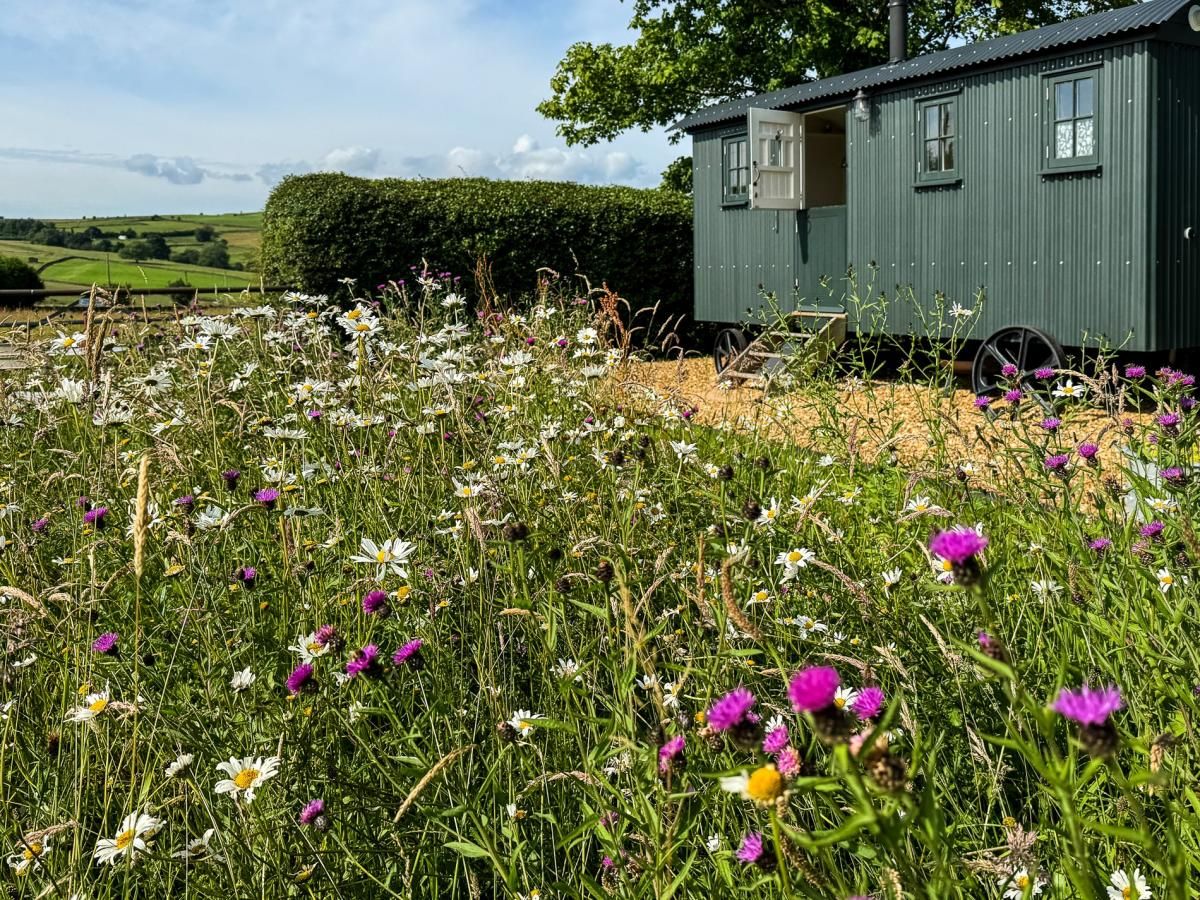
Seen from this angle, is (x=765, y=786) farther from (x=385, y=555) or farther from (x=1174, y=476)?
(x=1174, y=476)

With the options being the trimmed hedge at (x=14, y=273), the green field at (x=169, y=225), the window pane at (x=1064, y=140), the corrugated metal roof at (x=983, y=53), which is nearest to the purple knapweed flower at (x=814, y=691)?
the corrugated metal roof at (x=983, y=53)

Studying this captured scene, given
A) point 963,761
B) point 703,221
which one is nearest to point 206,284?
point 703,221

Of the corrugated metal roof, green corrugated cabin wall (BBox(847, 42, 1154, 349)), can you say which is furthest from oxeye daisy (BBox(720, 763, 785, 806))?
the corrugated metal roof

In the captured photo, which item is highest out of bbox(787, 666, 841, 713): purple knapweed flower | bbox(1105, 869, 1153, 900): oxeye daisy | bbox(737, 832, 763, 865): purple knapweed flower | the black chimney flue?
the black chimney flue

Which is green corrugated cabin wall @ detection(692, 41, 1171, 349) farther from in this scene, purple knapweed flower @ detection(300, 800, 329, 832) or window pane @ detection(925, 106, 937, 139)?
purple knapweed flower @ detection(300, 800, 329, 832)

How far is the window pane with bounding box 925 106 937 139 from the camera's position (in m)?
9.45

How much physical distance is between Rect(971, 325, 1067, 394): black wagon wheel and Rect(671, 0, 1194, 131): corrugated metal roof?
2.12 meters

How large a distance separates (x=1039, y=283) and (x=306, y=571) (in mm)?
7588

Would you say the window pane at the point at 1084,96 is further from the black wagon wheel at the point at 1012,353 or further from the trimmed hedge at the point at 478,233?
the trimmed hedge at the point at 478,233

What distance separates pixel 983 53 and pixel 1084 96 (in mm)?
955

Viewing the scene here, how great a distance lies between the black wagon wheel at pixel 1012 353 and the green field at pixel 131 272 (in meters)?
5.90

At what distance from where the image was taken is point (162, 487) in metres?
3.43

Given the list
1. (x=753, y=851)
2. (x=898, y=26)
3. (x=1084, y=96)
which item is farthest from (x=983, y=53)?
(x=753, y=851)

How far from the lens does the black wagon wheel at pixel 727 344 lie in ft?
36.9
